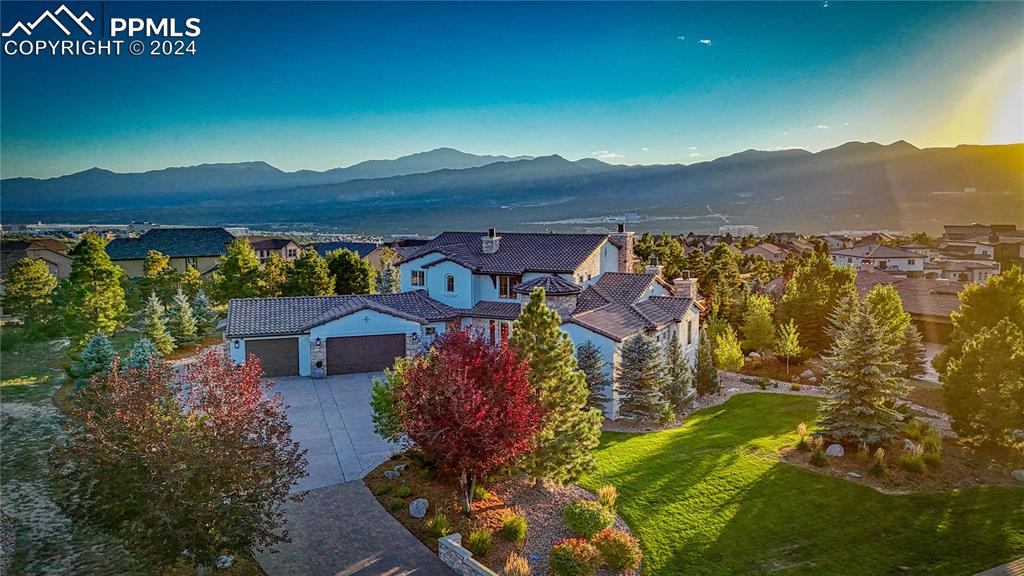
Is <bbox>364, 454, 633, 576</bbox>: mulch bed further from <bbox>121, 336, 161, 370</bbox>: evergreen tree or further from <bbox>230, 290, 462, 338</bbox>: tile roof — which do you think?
<bbox>121, 336, 161, 370</bbox>: evergreen tree

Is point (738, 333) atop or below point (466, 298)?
below

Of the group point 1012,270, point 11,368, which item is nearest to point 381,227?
point 11,368

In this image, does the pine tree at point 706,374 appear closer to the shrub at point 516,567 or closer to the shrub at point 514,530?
the shrub at point 514,530

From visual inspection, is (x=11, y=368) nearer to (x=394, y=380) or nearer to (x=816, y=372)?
(x=394, y=380)

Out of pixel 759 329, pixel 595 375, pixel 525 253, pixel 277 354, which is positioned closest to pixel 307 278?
pixel 277 354

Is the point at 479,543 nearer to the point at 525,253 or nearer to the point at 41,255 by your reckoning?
the point at 525,253
